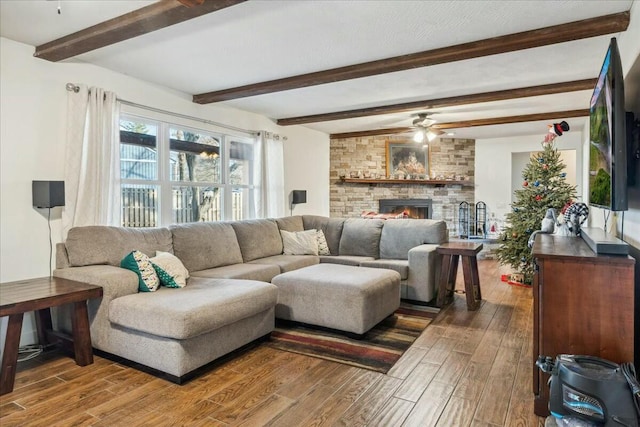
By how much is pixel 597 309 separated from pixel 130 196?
3883mm

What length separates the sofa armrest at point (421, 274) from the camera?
4137mm

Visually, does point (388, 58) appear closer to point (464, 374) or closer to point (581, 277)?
point (581, 277)

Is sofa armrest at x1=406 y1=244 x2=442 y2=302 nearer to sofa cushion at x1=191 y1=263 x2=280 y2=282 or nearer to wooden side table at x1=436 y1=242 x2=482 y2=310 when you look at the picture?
wooden side table at x1=436 y1=242 x2=482 y2=310

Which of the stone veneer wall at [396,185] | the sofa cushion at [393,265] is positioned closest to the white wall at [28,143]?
the sofa cushion at [393,265]

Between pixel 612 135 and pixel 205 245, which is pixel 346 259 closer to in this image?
pixel 205 245

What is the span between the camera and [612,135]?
1919 mm

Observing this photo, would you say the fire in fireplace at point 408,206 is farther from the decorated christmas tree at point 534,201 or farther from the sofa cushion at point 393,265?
the sofa cushion at point 393,265

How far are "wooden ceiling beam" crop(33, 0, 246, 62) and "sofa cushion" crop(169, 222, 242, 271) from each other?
1.72 metres

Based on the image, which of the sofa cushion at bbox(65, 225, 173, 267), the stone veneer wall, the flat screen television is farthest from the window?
the flat screen television

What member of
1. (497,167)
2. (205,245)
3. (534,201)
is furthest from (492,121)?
(205,245)

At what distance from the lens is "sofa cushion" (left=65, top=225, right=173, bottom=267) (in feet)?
9.87

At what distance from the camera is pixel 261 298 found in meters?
2.88

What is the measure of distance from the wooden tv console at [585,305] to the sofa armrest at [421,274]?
2.12 m

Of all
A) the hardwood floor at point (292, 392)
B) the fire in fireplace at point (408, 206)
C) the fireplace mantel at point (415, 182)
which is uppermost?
the fireplace mantel at point (415, 182)
